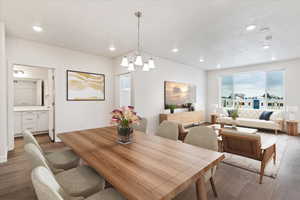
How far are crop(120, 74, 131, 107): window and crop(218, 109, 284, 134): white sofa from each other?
156 inches

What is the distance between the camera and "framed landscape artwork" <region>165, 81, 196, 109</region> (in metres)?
5.36

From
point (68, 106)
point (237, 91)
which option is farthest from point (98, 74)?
point (237, 91)

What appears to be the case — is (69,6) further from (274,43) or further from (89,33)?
(274,43)

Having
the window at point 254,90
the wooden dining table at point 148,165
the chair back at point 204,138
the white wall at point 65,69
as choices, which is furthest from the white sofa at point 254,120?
the white wall at point 65,69

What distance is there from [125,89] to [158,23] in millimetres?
2600

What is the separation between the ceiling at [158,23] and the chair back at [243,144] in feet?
6.85

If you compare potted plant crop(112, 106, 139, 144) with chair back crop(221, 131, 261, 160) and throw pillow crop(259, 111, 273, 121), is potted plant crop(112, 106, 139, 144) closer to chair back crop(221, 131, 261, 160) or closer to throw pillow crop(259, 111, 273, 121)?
chair back crop(221, 131, 261, 160)

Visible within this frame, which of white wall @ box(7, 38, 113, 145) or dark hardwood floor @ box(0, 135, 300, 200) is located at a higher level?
white wall @ box(7, 38, 113, 145)

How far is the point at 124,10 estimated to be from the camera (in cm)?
235

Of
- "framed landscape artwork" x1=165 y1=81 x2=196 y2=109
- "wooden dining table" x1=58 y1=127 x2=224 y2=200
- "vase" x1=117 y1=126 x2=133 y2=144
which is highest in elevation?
"framed landscape artwork" x1=165 y1=81 x2=196 y2=109

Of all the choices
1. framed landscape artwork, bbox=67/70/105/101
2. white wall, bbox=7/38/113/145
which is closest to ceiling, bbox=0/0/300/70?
white wall, bbox=7/38/113/145

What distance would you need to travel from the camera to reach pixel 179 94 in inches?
230

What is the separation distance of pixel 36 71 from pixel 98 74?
2626 mm

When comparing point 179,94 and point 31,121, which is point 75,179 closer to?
point 31,121
